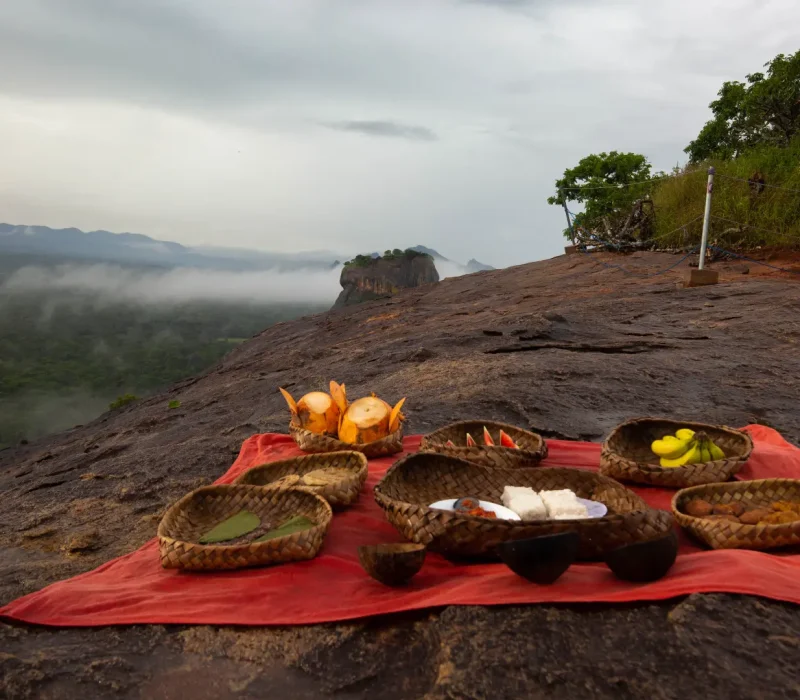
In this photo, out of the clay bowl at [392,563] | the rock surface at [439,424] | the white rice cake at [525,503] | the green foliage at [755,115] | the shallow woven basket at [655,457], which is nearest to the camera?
Answer: the rock surface at [439,424]

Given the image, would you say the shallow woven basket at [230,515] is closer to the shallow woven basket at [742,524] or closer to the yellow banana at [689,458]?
the shallow woven basket at [742,524]

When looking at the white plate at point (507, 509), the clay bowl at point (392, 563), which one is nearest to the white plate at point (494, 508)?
the white plate at point (507, 509)

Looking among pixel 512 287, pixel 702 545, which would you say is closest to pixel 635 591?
pixel 702 545

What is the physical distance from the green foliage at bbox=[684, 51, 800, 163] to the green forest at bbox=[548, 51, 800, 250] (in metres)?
0.03

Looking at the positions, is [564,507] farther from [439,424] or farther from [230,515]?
[439,424]

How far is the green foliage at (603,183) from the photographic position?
1997cm

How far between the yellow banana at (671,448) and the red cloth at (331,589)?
0.83 meters

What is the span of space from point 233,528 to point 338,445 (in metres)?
1.14

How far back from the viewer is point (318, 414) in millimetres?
3844

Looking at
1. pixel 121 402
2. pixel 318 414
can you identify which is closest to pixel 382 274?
pixel 121 402

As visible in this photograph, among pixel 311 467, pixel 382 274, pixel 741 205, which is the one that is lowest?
pixel 382 274

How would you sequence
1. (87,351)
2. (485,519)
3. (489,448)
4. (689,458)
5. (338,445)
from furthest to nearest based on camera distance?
1. (87,351)
2. (338,445)
3. (489,448)
4. (689,458)
5. (485,519)

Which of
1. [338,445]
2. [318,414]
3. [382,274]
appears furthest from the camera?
[382,274]

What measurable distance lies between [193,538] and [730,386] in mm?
4486
